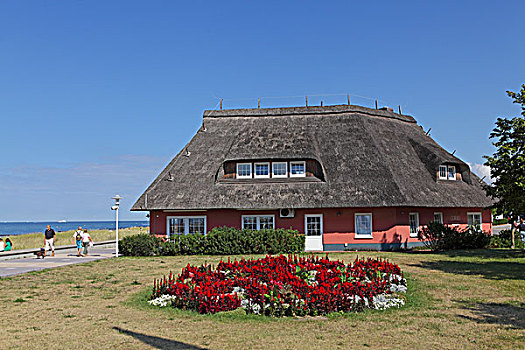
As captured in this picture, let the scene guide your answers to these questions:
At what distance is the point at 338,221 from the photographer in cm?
3036

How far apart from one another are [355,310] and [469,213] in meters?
25.1

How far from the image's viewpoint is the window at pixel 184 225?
31516 millimetres

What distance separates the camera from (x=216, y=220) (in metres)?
31.2

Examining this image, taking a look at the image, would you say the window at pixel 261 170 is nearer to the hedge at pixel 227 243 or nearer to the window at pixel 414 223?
the hedge at pixel 227 243

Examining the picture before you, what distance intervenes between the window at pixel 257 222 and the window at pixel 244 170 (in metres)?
2.65

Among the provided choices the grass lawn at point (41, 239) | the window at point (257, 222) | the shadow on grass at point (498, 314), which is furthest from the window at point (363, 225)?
the grass lawn at point (41, 239)

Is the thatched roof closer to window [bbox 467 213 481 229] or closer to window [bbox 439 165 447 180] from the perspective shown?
window [bbox 439 165 447 180]

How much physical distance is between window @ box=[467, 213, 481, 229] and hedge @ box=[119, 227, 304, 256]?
42.5 feet

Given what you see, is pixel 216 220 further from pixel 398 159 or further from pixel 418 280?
pixel 418 280

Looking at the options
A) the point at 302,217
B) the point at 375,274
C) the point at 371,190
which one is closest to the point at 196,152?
the point at 302,217

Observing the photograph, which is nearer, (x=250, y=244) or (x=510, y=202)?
(x=510, y=202)

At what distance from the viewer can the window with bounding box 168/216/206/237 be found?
3152 centimetres

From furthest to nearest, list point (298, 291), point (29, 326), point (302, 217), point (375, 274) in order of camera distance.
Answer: point (302, 217) < point (375, 274) < point (298, 291) < point (29, 326)

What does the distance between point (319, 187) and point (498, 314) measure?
18981 mm
